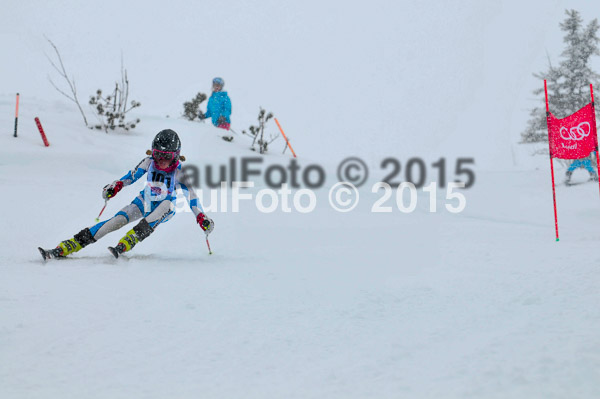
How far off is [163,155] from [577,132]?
5578 millimetres

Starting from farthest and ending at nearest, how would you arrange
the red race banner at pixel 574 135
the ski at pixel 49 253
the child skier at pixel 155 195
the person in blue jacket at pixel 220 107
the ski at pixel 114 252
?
the person in blue jacket at pixel 220 107 → the red race banner at pixel 574 135 → the child skier at pixel 155 195 → the ski at pixel 114 252 → the ski at pixel 49 253

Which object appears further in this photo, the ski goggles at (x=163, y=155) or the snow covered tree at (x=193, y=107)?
the snow covered tree at (x=193, y=107)

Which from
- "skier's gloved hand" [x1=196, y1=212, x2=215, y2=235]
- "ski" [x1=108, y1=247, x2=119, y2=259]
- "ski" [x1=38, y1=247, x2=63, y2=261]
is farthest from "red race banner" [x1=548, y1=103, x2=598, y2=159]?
"ski" [x1=38, y1=247, x2=63, y2=261]

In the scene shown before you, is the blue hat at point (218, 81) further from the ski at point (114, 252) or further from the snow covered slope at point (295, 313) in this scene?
the ski at point (114, 252)

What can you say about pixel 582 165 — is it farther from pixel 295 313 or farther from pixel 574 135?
pixel 295 313

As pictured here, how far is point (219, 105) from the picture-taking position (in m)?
14.5

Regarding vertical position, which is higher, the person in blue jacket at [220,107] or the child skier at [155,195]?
the person in blue jacket at [220,107]

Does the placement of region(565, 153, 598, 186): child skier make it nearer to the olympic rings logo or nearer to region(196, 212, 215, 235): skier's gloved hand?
the olympic rings logo

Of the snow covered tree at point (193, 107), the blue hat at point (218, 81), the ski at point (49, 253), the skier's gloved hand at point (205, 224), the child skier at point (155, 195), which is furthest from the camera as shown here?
the snow covered tree at point (193, 107)

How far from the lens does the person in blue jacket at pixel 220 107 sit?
14258 millimetres

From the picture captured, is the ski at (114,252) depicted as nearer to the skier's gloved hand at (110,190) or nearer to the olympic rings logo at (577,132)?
the skier's gloved hand at (110,190)

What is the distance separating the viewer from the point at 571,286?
3.85 meters

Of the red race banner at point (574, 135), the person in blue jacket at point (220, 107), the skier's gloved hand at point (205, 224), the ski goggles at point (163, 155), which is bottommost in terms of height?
the skier's gloved hand at point (205, 224)

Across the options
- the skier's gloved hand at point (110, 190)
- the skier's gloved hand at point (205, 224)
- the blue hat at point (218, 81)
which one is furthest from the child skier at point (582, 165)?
the skier's gloved hand at point (110, 190)
